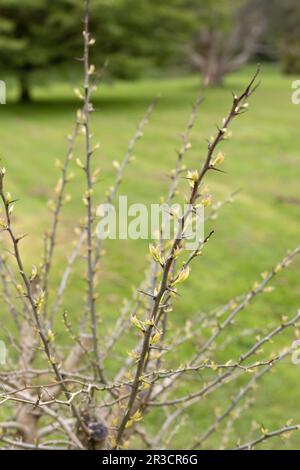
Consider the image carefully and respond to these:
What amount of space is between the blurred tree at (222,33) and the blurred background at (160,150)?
108 millimetres

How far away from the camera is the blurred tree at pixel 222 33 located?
90.5ft

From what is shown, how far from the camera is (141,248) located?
8.75 meters

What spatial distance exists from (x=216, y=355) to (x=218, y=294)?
65.2 inches

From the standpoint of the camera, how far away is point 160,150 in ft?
49.1

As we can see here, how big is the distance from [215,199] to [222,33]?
26.6 m

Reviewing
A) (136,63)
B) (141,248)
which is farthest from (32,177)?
(136,63)

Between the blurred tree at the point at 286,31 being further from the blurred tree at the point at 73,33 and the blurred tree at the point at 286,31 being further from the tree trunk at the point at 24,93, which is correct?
the tree trunk at the point at 24,93

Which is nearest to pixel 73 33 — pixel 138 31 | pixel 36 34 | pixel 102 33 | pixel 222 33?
pixel 102 33

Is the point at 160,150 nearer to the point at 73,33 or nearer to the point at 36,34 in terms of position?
the point at 73,33

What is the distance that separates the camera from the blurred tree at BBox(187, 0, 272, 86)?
27.6 m

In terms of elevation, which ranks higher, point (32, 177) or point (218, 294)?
point (32, 177)

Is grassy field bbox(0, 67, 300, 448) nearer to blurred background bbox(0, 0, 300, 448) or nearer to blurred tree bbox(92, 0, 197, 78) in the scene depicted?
blurred background bbox(0, 0, 300, 448)
